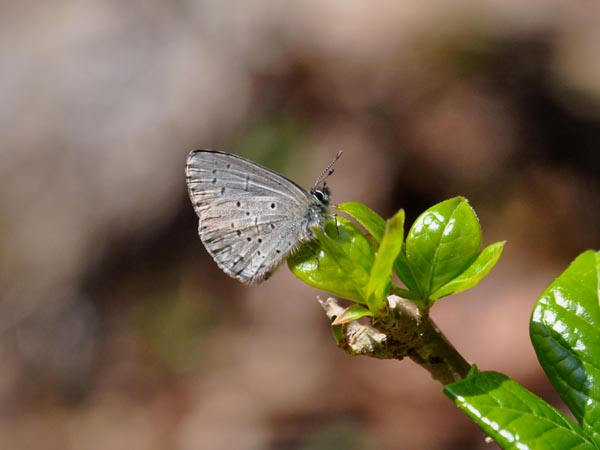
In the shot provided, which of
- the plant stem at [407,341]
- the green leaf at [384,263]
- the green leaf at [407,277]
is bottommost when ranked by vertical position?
the plant stem at [407,341]

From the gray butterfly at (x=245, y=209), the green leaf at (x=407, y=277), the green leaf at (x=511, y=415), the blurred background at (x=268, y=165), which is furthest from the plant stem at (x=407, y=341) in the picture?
the blurred background at (x=268, y=165)

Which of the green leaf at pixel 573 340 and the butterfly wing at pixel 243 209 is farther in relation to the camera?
the butterfly wing at pixel 243 209

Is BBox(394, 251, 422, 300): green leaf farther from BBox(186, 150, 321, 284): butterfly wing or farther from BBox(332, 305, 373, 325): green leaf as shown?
BBox(186, 150, 321, 284): butterfly wing

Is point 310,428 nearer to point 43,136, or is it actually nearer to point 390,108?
point 390,108

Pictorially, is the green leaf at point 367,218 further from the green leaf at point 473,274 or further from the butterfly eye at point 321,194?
the butterfly eye at point 321,194

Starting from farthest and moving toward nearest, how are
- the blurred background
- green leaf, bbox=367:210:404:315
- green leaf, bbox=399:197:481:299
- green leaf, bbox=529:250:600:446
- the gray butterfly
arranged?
the blurred background → the gray butterfly → green leaf, bbox=399:197:481:299 → green leaf, bbox=529:250:600:446 → green leaf, bbox=367:210:404:315

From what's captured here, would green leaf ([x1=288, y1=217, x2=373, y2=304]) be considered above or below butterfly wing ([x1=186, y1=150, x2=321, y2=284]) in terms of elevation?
below

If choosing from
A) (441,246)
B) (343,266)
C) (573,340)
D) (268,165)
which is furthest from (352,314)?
(268,165)

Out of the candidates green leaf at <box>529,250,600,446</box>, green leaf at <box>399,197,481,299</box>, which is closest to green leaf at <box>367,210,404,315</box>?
green leaf at <box>399,197,481,299</box>
